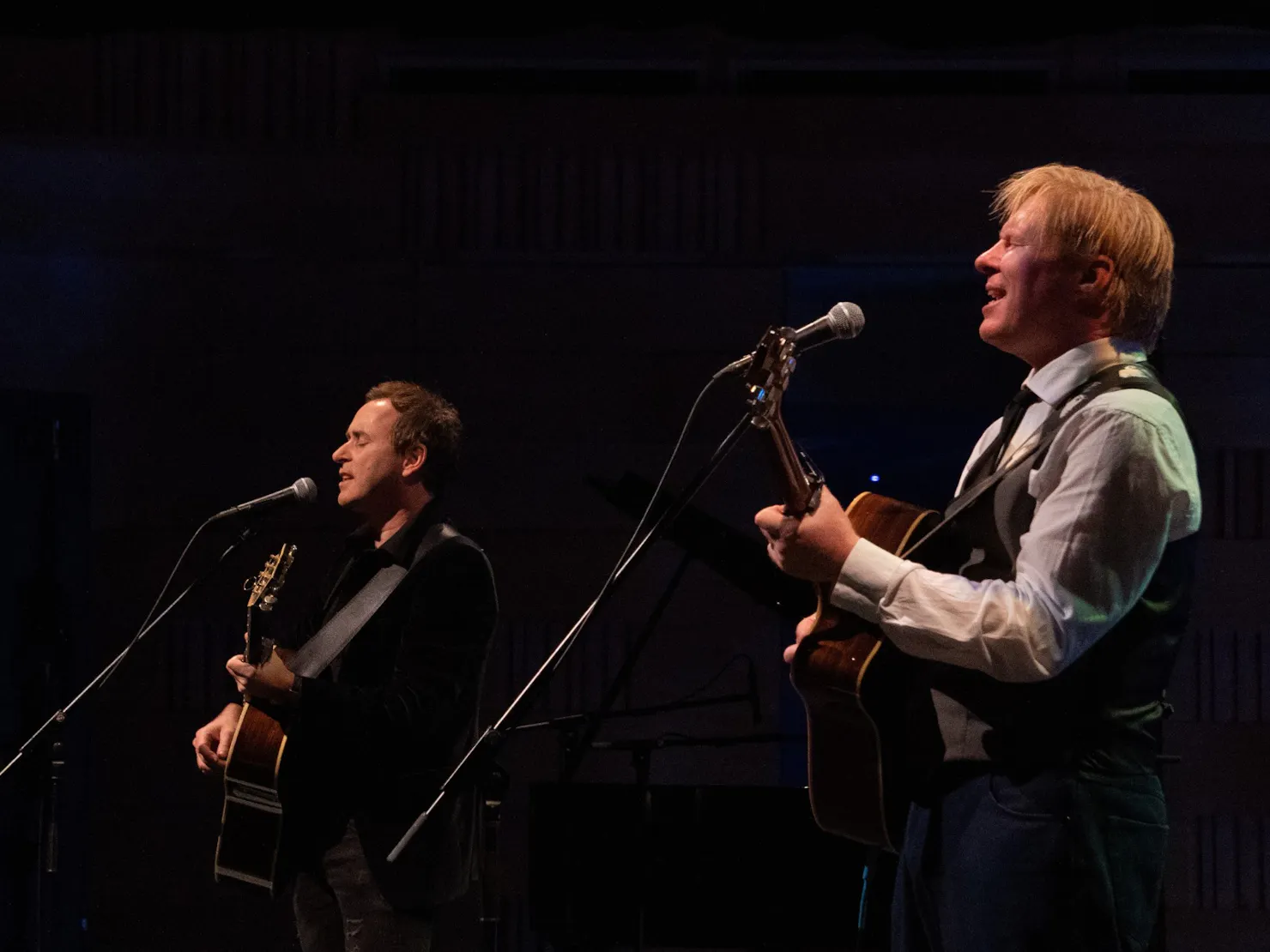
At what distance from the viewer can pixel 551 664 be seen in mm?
2307

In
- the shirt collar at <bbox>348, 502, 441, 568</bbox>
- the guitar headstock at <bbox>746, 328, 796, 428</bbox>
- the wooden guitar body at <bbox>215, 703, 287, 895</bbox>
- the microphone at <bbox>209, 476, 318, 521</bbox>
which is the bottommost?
the wooden guitar body at <bbox>215, 703, 287, 895</bbox>

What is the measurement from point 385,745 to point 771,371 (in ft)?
4.44

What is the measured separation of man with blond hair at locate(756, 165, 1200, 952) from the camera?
1829 millimetres

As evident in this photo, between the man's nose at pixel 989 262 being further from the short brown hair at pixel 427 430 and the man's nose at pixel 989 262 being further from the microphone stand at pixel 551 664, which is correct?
the short brown hair at pixel 427 430

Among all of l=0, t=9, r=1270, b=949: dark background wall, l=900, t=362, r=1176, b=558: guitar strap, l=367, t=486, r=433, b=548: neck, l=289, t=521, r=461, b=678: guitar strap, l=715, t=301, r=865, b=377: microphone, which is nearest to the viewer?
l=900, t=362, r=1176, b=558: guitar strap

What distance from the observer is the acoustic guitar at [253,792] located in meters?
3.12

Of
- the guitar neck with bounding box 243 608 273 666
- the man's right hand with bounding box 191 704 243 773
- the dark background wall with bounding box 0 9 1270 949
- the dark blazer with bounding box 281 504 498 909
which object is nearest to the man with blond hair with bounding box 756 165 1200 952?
the dark blazer with bounding box 281 504 498 909

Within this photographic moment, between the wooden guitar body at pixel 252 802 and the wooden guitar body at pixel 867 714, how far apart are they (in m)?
1.39

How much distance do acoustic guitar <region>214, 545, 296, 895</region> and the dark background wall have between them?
225 cm

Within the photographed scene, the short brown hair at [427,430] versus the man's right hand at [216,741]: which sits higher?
the short brown hair at [427,430]

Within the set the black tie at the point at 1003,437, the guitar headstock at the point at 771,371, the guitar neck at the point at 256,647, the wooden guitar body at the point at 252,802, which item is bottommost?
the wooden guitar body at the point at 252,802

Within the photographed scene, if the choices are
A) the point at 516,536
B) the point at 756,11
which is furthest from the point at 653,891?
the point at 756,11

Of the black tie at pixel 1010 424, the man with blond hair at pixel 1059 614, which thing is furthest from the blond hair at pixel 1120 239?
the black tie at pixel 1010 424

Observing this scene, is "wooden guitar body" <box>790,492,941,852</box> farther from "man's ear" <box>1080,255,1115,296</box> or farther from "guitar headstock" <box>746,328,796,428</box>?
"man's ear" <box>1080,255,1115,296</box>
